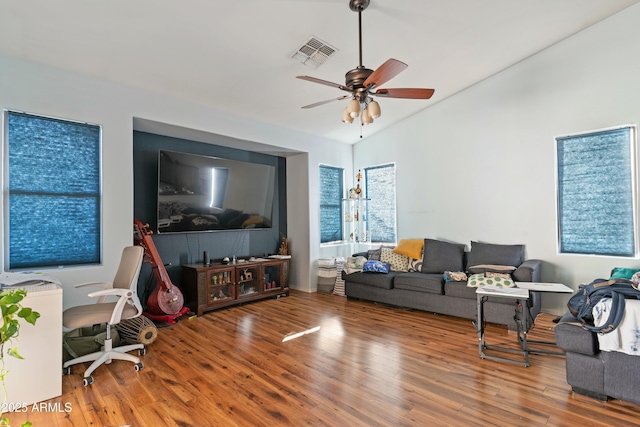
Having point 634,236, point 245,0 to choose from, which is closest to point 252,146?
point 245,0

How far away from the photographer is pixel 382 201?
20.0ft

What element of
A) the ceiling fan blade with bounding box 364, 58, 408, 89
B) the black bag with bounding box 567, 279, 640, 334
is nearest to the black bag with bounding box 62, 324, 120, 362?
the ceiling fan blade with bounding box 364, 58, 408, 89

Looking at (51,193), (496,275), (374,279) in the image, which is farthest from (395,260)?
(51,193)

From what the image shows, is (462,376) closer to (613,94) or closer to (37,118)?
(613,94)

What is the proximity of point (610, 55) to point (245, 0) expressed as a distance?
403cm

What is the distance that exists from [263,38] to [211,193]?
7.58 ft

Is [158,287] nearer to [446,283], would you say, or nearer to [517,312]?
[446,283]

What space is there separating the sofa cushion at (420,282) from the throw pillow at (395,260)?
1.40 feet

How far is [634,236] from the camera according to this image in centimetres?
363

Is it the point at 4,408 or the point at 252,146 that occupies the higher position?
the point at 252,146

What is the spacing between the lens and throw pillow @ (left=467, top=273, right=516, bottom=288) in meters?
3.39

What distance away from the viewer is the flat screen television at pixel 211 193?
4254 mm

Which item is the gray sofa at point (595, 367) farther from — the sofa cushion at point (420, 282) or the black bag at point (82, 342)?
the black bag at point (82, 342)

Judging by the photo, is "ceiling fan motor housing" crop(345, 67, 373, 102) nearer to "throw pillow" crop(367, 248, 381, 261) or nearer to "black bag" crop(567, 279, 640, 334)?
"black bag" crop(567, 279, 640, 334)
